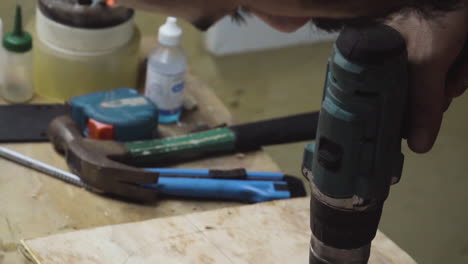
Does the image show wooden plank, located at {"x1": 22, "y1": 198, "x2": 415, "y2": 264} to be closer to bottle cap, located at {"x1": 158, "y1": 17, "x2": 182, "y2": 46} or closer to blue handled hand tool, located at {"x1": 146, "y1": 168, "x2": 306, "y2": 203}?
blue handled hand tool, located at {"x1": 146, "y1": 168, "x2": 306, "y2": 203}

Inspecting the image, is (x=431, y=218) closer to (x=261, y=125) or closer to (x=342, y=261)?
(x=261, y=125)

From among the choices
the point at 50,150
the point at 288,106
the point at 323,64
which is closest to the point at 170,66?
the point at 50,150

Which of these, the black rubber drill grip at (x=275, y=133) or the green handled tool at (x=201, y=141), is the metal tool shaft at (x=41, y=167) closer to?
the green handled tool at (x=201, y=141)

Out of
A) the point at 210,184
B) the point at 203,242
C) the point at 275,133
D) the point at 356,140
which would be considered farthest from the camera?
the point at 275,133

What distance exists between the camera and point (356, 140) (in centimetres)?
75

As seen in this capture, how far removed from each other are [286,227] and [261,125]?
0.22m

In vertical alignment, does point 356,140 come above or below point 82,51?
above

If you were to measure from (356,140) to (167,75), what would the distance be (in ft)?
1.73

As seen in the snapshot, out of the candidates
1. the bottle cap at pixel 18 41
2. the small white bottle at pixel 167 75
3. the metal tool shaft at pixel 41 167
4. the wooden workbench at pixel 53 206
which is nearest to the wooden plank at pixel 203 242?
the wooden workbench at pixel 53 206

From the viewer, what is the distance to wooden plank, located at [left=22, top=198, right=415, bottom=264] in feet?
3.05

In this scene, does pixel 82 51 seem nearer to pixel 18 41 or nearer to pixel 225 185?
pixel 18 41

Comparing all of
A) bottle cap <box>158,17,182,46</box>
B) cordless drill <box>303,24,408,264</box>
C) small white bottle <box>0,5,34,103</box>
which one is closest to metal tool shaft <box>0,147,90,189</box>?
small white bottle <box>0,5,34,103</box>

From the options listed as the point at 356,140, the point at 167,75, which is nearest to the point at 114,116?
the point at 167,75

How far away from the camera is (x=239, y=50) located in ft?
6.41
